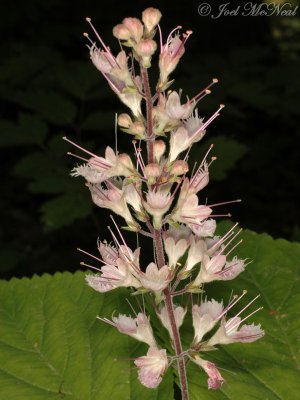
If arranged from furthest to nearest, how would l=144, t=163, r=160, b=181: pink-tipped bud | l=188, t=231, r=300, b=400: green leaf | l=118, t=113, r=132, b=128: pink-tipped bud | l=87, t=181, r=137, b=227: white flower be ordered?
l=188, t=231, r=300, b=400: green leaf < l=87, t=181, r=137, b=227: white flower < l=118, t=113, r=132, b=128: pink-tipped bud < l=144, t=163, r=160, b=181: pink-tipped bud

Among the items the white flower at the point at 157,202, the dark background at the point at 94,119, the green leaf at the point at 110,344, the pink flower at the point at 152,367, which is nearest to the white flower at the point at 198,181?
the white flower at the point at 157,202

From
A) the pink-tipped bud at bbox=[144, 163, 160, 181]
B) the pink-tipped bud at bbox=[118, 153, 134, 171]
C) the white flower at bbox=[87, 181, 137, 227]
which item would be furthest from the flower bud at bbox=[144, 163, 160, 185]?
the white flower at bbox=[87, 181, 137, 227]

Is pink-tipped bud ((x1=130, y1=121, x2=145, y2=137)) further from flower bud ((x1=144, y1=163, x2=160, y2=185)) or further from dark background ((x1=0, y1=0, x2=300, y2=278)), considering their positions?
dark background ((x1=0, y1=0, x2=300, y2=278))

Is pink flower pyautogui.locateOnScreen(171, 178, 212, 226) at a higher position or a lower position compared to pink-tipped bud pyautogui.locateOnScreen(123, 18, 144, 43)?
lower

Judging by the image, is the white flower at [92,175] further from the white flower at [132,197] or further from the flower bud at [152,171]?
the flower bud at [152,171]

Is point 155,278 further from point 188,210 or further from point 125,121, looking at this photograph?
point 125,121

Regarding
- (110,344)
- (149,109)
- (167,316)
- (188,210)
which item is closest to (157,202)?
(188,210)
